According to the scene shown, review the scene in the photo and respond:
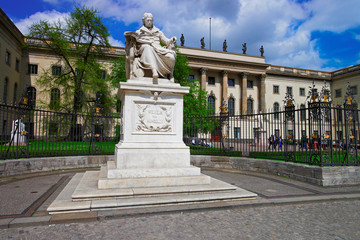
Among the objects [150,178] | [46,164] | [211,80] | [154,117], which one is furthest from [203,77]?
[150,178]

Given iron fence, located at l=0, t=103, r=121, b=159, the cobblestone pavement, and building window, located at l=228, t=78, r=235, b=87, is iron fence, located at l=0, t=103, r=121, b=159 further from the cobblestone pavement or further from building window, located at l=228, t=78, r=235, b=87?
building window, located at l=228, t=78, r=235, b=87

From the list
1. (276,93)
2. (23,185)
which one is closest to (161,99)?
(23,185)

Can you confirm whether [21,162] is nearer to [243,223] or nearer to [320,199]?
[243,223]

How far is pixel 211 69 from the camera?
44.2 meters

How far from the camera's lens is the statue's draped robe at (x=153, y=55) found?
5.93 metres

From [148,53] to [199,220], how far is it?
153 inches

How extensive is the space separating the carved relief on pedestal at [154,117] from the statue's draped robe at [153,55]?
2.88ft

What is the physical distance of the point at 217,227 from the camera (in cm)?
382

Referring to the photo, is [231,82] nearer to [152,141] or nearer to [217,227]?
[152,141]

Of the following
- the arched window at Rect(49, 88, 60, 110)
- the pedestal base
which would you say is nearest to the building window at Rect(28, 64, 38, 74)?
the arched window at Rect(49, 88, 60, 110)

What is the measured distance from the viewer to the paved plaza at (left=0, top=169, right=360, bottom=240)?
11.6ft

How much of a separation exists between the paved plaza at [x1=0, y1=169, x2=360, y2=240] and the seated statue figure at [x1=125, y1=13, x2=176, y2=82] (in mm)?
3185

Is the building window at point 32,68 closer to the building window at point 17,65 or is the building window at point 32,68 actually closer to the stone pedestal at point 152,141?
the building window at point 17,65

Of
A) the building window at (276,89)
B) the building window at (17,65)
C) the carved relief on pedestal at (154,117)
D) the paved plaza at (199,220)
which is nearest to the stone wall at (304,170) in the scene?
the paved plaza at (199,220)
